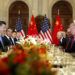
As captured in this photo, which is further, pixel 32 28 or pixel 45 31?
pixel 32 28

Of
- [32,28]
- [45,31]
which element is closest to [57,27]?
[45,31]

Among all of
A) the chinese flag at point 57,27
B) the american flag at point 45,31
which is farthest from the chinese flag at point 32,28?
the chinese flag at point 57,27

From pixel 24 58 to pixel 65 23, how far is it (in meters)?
14.4

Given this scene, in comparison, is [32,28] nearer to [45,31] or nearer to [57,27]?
[45,31]

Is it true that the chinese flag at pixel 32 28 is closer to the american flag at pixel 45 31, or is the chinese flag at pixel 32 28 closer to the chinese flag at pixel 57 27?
the american flag at pixel 45 31

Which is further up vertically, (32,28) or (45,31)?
(32,28)

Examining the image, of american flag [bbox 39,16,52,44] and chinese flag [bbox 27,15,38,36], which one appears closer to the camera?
american flag [bbox 39,16,52,44]

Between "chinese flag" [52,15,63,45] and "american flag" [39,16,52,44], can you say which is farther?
"chinese flag" [52,15,63,45]

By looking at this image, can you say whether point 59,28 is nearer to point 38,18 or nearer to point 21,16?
point 38,18

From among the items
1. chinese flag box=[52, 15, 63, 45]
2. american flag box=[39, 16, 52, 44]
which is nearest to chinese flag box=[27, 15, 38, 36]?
american flag box=[39, 16, 52, 44]

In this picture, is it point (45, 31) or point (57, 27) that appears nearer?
point (45, 31)

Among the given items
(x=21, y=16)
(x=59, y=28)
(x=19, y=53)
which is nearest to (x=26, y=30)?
(x=21, y=16)

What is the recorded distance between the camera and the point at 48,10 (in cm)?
1537

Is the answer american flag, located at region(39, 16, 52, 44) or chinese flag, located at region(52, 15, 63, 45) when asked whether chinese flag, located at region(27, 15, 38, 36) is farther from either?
chinese flag, located at region(52, 15, 63, 45)
